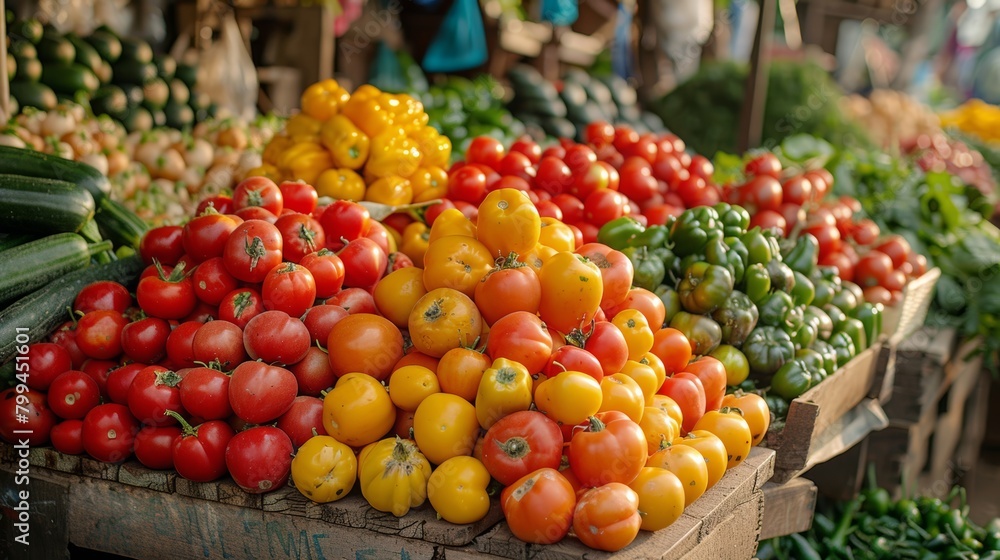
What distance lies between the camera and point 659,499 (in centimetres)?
177

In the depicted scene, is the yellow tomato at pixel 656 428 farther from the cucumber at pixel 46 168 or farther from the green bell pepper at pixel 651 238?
the cucumber at pixel 46 168

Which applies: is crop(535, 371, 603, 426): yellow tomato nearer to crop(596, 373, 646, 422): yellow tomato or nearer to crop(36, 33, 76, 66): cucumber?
crop(596, 373, 646, 422): yellow tomato

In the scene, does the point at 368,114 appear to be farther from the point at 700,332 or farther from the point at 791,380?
the point at 791,380

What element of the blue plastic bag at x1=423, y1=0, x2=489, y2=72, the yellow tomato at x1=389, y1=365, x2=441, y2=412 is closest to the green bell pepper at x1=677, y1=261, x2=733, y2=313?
the yellow tomato at x1=389, y1=365, x2=441, y2=412

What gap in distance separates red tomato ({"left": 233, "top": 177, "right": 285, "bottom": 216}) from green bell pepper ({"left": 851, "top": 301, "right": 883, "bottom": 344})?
2.29m

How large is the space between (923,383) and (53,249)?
3490 millimetres

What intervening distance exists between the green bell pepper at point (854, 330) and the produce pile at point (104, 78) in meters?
3.90

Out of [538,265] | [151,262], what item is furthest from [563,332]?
[151,262]

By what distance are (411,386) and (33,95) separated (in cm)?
341

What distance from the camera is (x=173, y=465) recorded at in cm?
206

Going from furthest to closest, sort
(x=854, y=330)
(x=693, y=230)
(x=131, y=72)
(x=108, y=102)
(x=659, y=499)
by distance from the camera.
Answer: (x=131, y=72) < (x=108, y=102) < (x=854, y=330) < (x=693, y=230) < (x=659, y=499)

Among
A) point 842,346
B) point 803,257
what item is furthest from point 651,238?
point 842,346

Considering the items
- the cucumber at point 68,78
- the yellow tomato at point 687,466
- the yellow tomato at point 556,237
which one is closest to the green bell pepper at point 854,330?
the yellow tomato at point 556,237

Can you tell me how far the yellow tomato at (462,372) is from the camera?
1915 mm
